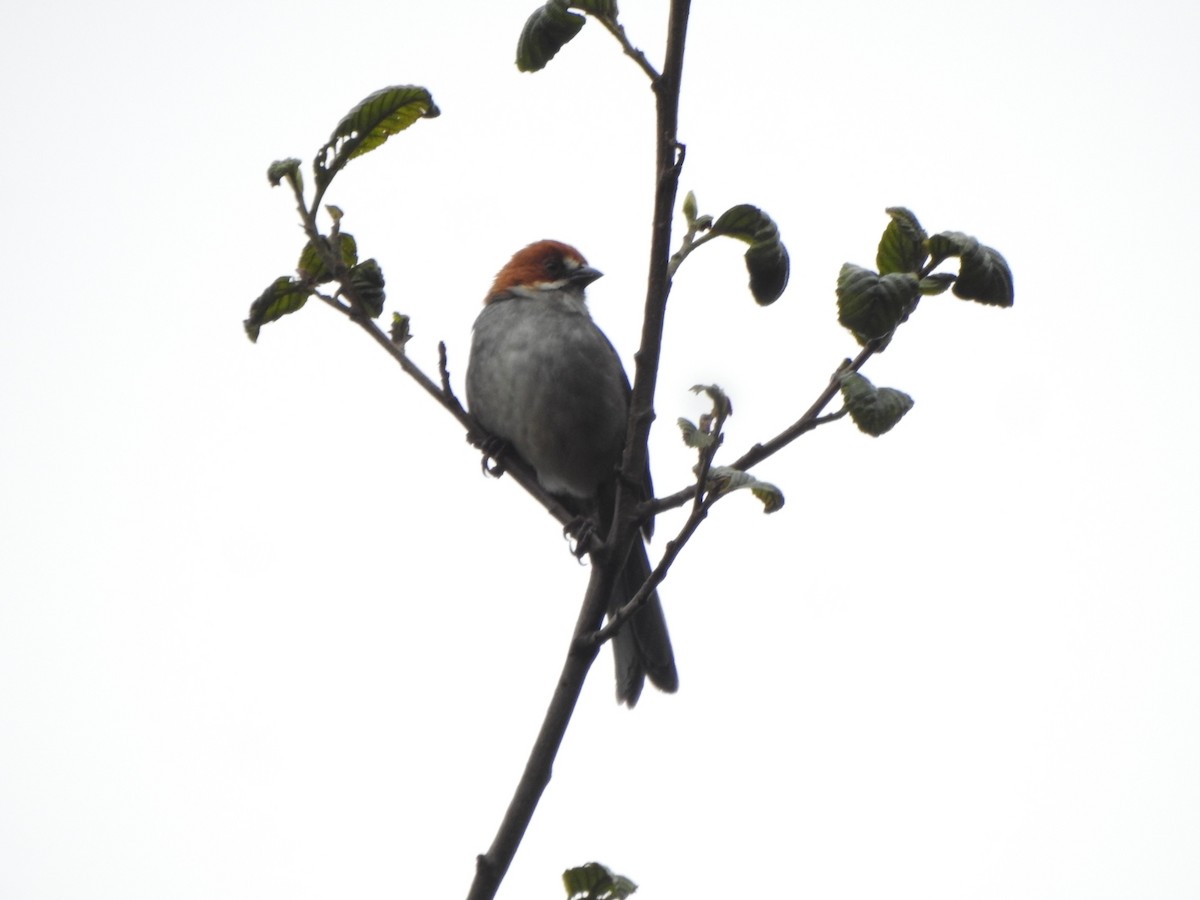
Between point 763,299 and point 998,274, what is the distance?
597 millimetres

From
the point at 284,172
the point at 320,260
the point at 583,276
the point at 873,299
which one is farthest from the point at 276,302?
the point at 583,276

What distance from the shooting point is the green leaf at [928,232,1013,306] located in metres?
2.86

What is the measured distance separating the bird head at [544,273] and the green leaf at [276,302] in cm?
347

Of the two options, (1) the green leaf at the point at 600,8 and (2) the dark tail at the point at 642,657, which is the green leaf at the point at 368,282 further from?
(2) the dark tail at the point at 642,657

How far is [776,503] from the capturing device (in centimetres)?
294

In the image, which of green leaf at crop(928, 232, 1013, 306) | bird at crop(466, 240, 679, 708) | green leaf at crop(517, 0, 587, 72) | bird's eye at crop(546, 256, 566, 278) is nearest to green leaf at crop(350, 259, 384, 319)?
green leaf at crop(517, 0, 587, 72)

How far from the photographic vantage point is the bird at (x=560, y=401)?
20.0ft

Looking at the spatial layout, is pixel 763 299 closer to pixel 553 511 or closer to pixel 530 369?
pixel 553 511

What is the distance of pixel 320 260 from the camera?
357 centimetres

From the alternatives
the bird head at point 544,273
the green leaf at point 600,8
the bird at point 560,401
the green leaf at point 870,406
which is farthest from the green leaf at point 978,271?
the bird head at point 544,273

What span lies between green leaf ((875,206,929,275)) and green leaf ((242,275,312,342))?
159 centimetres

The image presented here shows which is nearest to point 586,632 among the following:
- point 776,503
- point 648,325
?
point 776,503

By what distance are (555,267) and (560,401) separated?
147 centimetres

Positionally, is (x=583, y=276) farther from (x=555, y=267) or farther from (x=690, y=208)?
(x=690, y=208)
